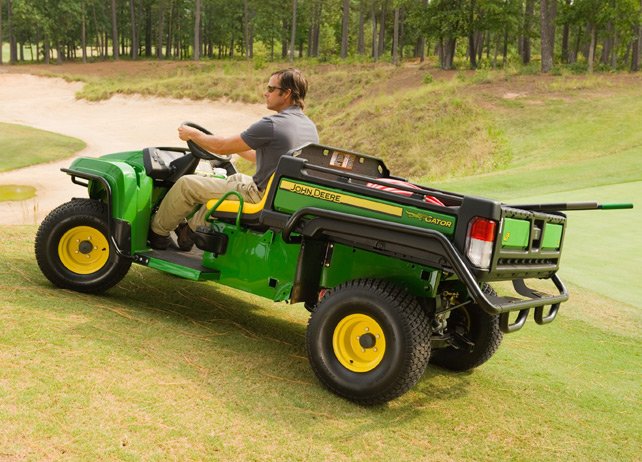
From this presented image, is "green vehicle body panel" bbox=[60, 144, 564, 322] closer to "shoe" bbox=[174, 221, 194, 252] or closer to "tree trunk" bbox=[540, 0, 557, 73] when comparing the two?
"shoe" bbox=[174, 221, 194, 252]

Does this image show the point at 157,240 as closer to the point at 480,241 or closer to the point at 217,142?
the point at 217,142

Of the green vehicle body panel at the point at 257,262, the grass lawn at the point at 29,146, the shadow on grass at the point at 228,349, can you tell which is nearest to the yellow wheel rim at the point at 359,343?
the shadow on grass at the point at 228,349

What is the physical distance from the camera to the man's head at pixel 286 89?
4.48m

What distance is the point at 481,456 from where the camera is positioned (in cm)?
308

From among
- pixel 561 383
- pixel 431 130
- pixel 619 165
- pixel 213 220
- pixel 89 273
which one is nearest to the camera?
pixel 561 383

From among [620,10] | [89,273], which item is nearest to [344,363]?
[89,273]

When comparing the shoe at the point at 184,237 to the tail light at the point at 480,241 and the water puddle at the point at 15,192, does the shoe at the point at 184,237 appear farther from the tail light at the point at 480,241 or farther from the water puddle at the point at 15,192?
the water puddle at the point at 15,192

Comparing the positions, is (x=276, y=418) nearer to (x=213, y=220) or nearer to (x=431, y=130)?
(x=213, y=220)

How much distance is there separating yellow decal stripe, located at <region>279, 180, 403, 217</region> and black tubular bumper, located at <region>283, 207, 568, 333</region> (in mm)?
89

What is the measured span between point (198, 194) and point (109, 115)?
2856 cm

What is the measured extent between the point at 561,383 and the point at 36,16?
6210cm

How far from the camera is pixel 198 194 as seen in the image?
446 cm

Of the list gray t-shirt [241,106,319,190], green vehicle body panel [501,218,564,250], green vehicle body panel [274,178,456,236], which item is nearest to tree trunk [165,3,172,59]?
gray t-shirt [241,106,319,190]

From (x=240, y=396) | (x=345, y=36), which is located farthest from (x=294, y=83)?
(x=345, y=36)
